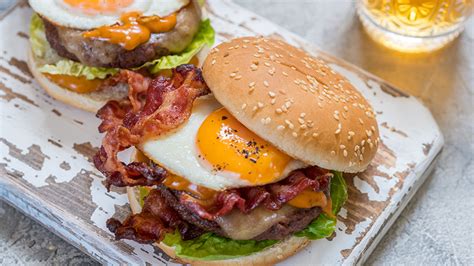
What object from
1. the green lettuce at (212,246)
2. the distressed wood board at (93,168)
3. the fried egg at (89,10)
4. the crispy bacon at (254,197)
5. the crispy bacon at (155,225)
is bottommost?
the distressed wood board at (93,168)

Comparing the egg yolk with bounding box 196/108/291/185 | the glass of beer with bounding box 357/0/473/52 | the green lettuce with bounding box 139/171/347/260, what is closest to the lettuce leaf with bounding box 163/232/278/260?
the green lettuce with bounding box 139/171/347/260

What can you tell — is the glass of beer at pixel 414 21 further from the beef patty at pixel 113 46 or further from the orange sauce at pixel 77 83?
the orange sauce at pixel 77 83

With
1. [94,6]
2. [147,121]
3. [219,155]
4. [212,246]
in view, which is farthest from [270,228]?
[94,6]

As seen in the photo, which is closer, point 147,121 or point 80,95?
point 147,121

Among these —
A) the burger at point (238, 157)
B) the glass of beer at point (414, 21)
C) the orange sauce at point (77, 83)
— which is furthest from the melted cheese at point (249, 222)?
the glass of beer at point (414, 21)

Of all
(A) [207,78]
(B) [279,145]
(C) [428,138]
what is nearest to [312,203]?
(B) [279,145]

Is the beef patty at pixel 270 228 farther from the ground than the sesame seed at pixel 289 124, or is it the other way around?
the sesame seed at pixel 289 124

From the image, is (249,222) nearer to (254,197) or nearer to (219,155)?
(254,197)
